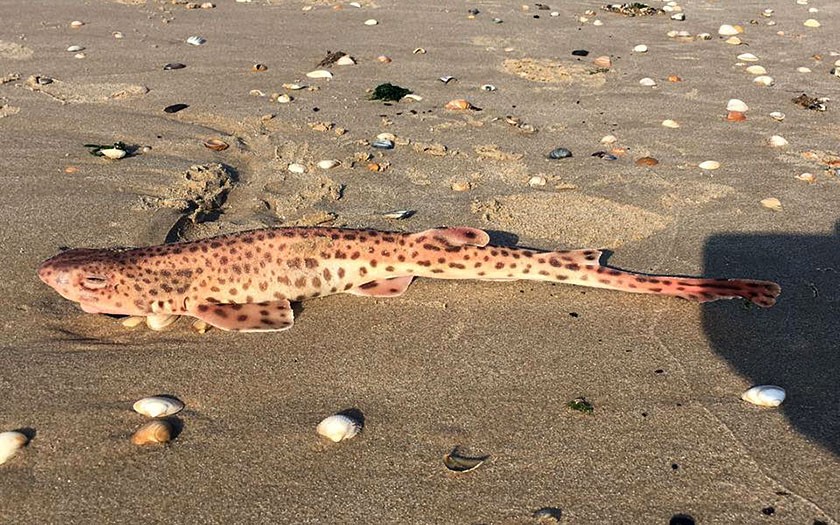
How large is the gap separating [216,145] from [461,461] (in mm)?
4980

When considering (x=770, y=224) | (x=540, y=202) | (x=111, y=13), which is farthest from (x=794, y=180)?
(x=111, y=13)

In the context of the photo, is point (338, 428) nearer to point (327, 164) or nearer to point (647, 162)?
point (327, 164)

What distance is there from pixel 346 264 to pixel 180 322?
120 centimetres

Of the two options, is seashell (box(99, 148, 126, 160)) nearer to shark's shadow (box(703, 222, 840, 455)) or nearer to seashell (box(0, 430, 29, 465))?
seashell (box(0, 430, 29, 465))

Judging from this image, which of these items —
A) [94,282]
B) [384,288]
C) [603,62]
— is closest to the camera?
[94,282]

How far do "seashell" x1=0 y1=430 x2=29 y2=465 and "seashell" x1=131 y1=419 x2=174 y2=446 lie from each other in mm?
528

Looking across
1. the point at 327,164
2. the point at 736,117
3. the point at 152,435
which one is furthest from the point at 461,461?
the point at 736,117

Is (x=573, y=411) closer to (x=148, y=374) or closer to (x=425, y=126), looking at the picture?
(x=148, y=374)

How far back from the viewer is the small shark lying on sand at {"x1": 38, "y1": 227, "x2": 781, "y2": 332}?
4.65m

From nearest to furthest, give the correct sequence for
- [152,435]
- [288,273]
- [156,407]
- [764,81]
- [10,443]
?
[10,443] → [152,435] → [156,407] → [288,273] → [764,81]

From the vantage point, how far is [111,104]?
27.2ft

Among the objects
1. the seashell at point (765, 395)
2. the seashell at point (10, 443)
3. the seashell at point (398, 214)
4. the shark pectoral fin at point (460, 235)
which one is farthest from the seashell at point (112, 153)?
the seashell at point (765, 395)

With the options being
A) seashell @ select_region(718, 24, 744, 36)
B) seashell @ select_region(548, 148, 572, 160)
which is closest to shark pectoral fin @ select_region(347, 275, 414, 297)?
seashell @ select_region(548, 148, 572, 160)

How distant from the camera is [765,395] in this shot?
3.87 m
